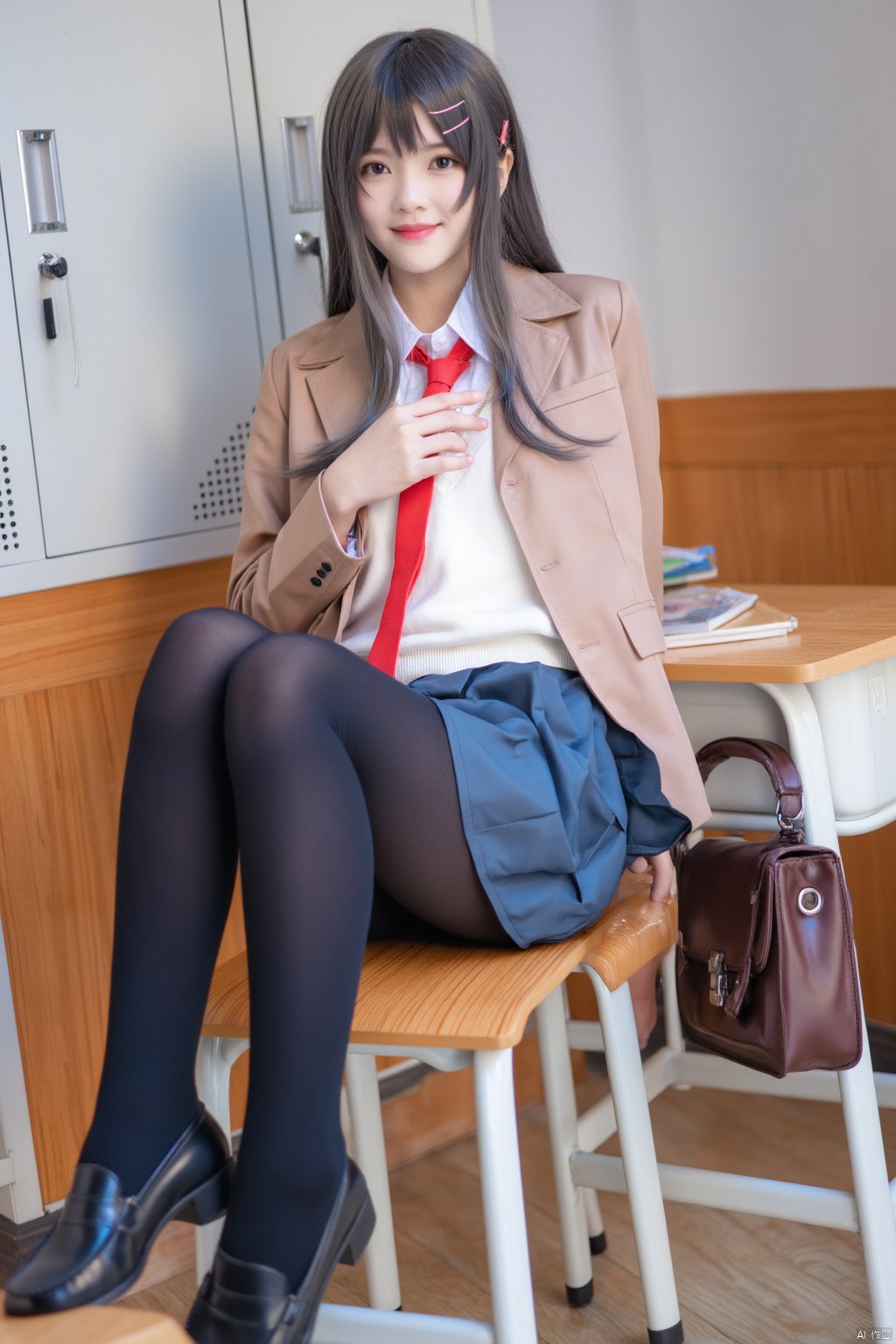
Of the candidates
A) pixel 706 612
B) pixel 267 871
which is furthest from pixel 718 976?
pixel 267 871

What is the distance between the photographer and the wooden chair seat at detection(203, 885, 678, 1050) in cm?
126

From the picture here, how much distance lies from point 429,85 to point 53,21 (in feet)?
1.85

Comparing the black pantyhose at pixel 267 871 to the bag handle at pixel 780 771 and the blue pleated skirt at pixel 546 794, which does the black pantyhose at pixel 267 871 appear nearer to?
the blue pleated skirt at pixel 546 794

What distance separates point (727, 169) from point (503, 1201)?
5.71 feet

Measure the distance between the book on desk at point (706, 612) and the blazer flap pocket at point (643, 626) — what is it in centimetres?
14

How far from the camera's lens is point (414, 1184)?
7.12 feet

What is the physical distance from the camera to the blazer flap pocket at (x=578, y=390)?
1.57m

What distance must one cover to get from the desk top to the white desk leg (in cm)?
4

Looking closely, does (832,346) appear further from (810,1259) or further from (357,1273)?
(357,1273)

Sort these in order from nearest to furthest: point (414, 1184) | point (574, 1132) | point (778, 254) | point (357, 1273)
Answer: point (574, 1132) < point (357, 1273) < point (414, 1184) < point (778, 254)

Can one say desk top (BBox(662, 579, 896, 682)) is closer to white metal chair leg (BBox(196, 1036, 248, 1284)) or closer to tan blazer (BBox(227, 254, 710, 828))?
tan blazer (BBox(227, 254, 710, 828))

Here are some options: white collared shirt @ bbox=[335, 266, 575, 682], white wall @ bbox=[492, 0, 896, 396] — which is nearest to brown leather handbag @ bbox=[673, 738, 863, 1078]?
white collared shirt @ bbox=[335, 266, 575, 682]

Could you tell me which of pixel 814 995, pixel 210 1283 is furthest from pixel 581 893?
pixel 210 1283

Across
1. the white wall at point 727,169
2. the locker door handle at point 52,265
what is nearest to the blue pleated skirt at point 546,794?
the locker door handle at point 52,265
